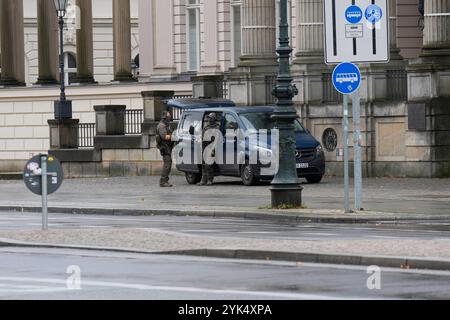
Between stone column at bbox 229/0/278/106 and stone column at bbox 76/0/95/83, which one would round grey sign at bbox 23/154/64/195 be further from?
stone column at bbox 76/0/95/83

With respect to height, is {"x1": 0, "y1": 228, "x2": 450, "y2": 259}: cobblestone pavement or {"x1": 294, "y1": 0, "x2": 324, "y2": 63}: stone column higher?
{"x1": 294, "y1": 0, "x2": 324, "y2": 63}: stone column

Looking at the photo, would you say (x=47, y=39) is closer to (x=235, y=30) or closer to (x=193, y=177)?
(x=235, y=30)

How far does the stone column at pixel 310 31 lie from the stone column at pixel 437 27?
14.7 ft

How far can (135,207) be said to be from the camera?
32219mm

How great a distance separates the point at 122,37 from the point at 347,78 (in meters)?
31.0

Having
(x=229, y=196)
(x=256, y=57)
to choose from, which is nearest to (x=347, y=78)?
(x=229, y=196)

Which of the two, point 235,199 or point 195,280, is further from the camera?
point 235,199

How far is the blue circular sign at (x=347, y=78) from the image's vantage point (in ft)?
93.9

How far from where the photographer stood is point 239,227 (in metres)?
26.6

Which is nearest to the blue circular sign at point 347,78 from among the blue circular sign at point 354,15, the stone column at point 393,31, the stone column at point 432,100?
the blue circular sign at point 354,15

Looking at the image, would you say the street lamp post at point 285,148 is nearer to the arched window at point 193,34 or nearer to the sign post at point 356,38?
the sign post at point 356,38

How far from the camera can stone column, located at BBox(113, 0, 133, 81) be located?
58906 millimetres

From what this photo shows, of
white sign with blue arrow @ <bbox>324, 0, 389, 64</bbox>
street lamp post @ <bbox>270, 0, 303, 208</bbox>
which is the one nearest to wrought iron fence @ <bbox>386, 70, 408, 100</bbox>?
street lamp post @ <bbox>270, 0, 303, 208</bbox>

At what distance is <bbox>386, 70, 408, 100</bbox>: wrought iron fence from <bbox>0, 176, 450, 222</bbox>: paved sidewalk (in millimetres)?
2634
